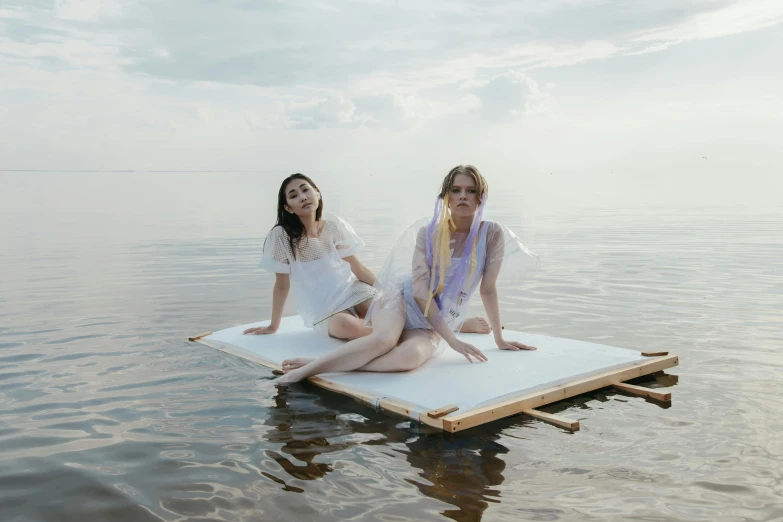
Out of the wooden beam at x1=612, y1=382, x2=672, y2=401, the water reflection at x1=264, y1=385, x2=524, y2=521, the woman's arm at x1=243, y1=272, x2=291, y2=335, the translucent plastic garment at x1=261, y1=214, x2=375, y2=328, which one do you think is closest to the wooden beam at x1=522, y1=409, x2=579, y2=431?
the water reflection at x1=264, y1=385, x2=524, y2=521

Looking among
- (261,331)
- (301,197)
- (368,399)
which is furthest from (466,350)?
(261,331)

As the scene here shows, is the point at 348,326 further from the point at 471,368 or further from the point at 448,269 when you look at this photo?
the point at 471,368

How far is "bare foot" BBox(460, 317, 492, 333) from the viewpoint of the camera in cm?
660

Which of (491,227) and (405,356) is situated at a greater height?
(491,227)

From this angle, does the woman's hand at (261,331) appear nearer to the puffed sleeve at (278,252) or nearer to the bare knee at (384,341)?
the puffed sleeve at (278,252)

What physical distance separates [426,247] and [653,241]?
36.7 ft

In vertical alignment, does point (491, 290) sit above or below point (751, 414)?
above

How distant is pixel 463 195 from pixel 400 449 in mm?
2096

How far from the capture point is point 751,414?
15.6 ft

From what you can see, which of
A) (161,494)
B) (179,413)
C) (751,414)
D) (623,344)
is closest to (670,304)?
(623,344)

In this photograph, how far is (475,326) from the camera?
660 cm

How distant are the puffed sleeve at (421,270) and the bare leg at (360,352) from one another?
0.80 feet

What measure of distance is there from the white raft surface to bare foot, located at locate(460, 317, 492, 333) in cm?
10

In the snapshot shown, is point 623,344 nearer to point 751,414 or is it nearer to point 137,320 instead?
point 751,414
